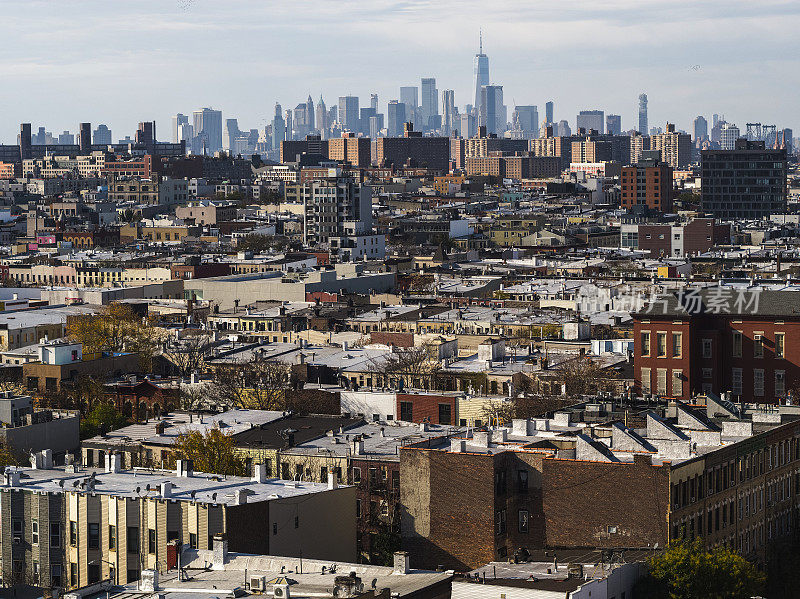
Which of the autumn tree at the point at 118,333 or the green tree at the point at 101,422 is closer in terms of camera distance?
the green tree at the point at 101,422

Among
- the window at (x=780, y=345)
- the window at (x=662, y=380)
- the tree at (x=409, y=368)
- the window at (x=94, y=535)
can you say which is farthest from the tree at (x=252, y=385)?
the window at (x=94, y=535)

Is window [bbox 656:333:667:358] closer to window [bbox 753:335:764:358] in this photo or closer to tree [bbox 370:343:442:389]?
window [bbox 753:335:764:358]

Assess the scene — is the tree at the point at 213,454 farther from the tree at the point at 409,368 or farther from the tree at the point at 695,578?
the tree at the point at 695,578

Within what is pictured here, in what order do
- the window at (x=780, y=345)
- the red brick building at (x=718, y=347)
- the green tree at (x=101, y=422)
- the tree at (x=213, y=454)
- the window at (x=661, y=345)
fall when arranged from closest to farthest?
1. the tree at (x=213, y=454)
2. the green tree at (x=101, y=422)
3. the red brick building at (x=718, y=347)
4. the window at (x=661, y=345)
5. the window at (x=780, y=345)

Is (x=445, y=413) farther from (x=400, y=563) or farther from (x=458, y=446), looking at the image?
(x=400, y=563)

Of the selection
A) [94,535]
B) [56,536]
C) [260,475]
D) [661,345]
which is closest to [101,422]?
[260,475]

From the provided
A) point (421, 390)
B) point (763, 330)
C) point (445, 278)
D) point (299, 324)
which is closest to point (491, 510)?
point (421, 390)

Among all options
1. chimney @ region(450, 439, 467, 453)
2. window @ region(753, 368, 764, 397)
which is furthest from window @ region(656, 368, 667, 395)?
chimney @ region(450, 439, 467, 453)

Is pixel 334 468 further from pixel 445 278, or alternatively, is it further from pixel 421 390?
pixel 445 278

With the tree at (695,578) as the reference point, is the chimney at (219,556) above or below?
above
